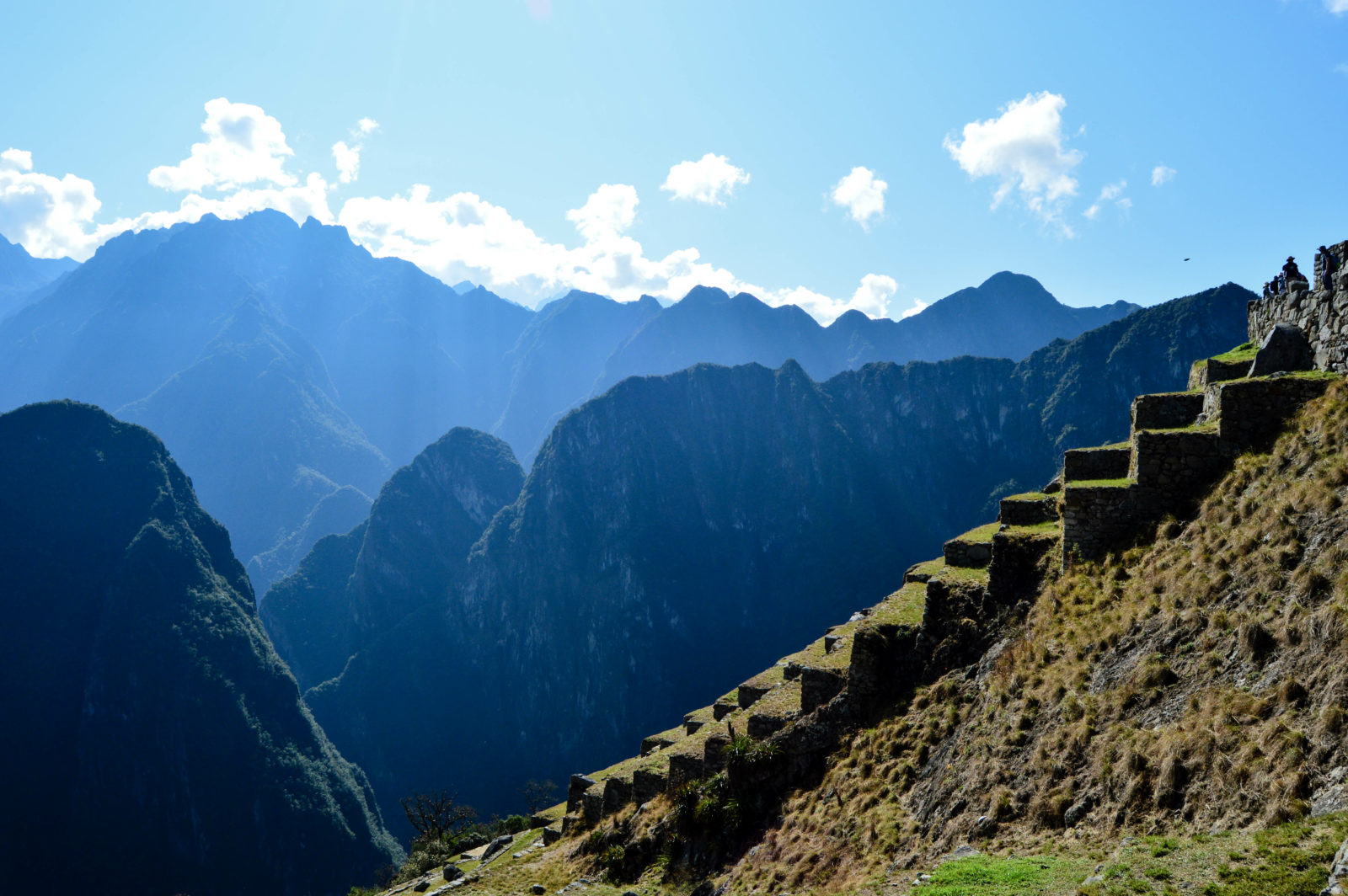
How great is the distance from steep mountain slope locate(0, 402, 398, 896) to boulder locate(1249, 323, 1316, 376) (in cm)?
13562

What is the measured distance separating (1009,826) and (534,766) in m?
161

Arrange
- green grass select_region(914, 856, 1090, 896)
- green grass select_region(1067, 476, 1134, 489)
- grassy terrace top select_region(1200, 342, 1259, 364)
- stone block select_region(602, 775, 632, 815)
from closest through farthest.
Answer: green grass select_region(914, 856, 1090, 896) < green grass select_region(1067, 476, 1134, 489) < grassy terrace top select_region(1200, 342, 1259, 364) < stone block select_region(602, 775, 632, 815)

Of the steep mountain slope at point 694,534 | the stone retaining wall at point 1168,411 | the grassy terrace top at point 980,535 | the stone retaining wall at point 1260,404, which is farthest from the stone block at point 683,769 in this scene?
the steep mountain slope at point 694,534

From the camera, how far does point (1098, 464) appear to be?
1330cm

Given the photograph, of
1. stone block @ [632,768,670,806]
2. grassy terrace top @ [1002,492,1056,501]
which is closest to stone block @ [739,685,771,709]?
stone block @ [632,768,670,806]

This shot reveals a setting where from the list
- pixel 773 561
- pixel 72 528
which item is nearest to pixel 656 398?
pixel 773 561

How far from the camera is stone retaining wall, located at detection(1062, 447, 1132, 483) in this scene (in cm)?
1312

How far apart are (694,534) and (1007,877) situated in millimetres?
176954

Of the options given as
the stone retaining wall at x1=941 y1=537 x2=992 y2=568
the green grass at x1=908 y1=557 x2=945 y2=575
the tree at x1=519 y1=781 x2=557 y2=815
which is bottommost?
the tree at x1=519 y1=781 x2=557 y2=815

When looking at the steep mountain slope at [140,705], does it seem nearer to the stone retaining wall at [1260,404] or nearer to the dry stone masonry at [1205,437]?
the dry stone masonry at [1205,437]

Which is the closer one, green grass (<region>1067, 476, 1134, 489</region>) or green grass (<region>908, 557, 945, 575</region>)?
green grass (<region>1067, 476, 1134, 489</region>)

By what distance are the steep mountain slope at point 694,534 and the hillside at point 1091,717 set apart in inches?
5534

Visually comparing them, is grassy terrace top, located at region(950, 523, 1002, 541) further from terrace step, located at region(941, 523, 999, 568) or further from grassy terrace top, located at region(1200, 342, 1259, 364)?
grassy terrace top, located at region(1200, 342, 1259, 364)

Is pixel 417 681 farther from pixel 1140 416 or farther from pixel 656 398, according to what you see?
pixel 1140 416
